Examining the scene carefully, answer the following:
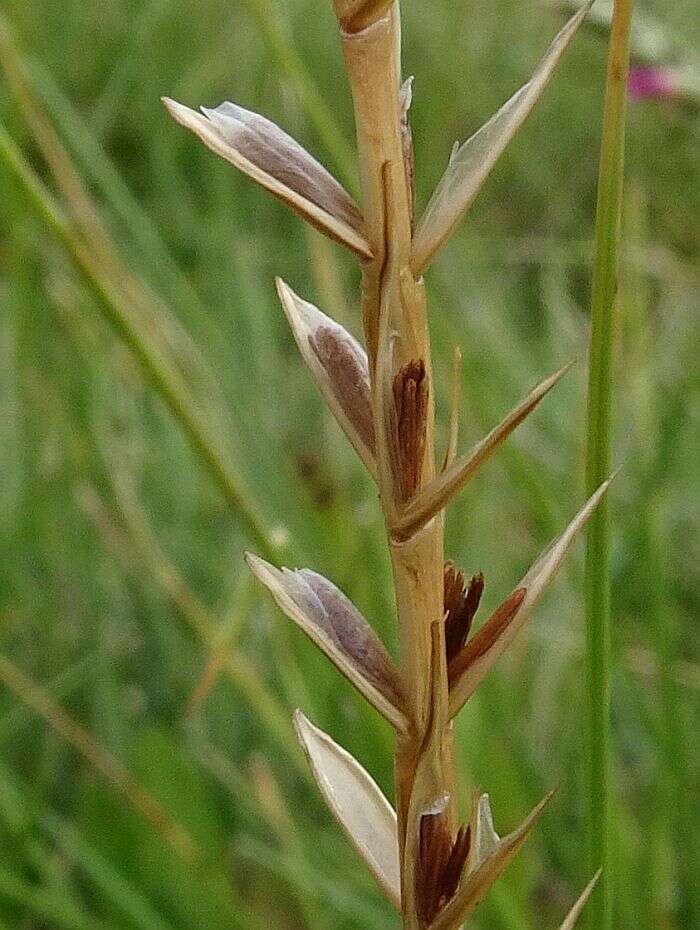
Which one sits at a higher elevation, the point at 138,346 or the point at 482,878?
the point at 138,346

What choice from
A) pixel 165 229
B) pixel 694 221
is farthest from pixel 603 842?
pixel 694 221

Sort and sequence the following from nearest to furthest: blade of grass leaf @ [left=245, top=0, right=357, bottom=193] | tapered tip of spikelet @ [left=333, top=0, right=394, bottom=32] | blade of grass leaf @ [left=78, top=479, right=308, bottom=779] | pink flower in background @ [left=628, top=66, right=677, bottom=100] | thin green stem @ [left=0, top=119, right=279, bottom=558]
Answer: tapered tip of spikelet @ [left=333, top=0, right=394, bottom=32] < thin green stem @ [left=0, top=119, right=279, bottom=558] < blade of grass leaf @ [left=245, top=0, right=357, bottom=193] < blade of grass leaf @ [left=78, top=479, right=308, bottom=779] < pink flower in background @ [left=628, top=66, right=677, bottom=100]

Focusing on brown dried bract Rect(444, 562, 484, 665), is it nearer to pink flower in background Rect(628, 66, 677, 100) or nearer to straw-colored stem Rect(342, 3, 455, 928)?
straw-colored stem Rect(342, 3, 455, 928)

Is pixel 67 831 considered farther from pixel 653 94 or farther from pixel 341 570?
pixel 653 94

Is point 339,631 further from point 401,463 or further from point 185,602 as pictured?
point 185,602

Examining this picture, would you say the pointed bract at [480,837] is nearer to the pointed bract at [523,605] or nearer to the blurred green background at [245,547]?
the pointed bract at [523,605]

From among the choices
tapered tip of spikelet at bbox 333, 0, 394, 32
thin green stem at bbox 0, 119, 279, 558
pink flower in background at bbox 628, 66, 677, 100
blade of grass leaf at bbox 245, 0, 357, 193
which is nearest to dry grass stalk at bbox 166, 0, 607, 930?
tapered tip of spikelet at bbox 333, 0, 394, 32

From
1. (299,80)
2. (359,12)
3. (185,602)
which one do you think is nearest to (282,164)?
(359,12)

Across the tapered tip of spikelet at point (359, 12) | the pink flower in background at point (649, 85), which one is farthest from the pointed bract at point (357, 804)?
the pink flower in background at point (649, 85)
